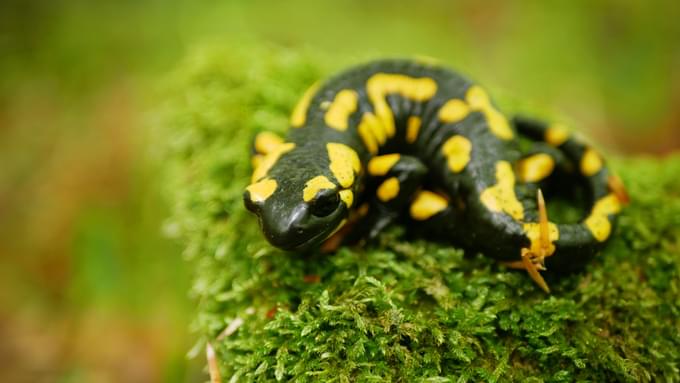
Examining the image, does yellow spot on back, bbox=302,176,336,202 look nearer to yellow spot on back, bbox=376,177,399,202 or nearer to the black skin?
the black skin

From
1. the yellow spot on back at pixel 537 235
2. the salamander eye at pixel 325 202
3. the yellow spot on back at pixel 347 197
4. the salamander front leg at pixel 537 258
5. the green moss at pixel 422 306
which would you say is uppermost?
the salamander eye at pixel 325 202

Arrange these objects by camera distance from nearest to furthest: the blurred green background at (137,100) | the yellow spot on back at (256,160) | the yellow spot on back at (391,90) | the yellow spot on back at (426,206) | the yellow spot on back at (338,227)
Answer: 1. the yellow spot on back at (338,227)
2. the yellow spot on back at (426,206)
3. the yellow spot on back at (256,160)
4. the yellow spot on back at (391,90)
5. the blurred green background at (137,100)

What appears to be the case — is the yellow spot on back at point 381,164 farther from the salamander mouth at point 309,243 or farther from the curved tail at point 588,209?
the curved tail at point 588,209

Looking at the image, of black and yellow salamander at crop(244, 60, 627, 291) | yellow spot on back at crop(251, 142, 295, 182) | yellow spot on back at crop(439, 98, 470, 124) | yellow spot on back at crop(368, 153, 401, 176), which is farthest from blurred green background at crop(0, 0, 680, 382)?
yellow spot on back at crop(251, 142, 295, 182)

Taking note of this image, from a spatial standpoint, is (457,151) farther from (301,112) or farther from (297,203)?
(297,203)

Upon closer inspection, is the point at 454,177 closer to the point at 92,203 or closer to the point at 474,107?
the point at 474,107

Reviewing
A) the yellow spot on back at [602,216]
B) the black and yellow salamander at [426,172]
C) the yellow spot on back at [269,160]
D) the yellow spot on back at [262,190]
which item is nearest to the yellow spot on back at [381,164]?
the black and yellow salamander at [426,172]
